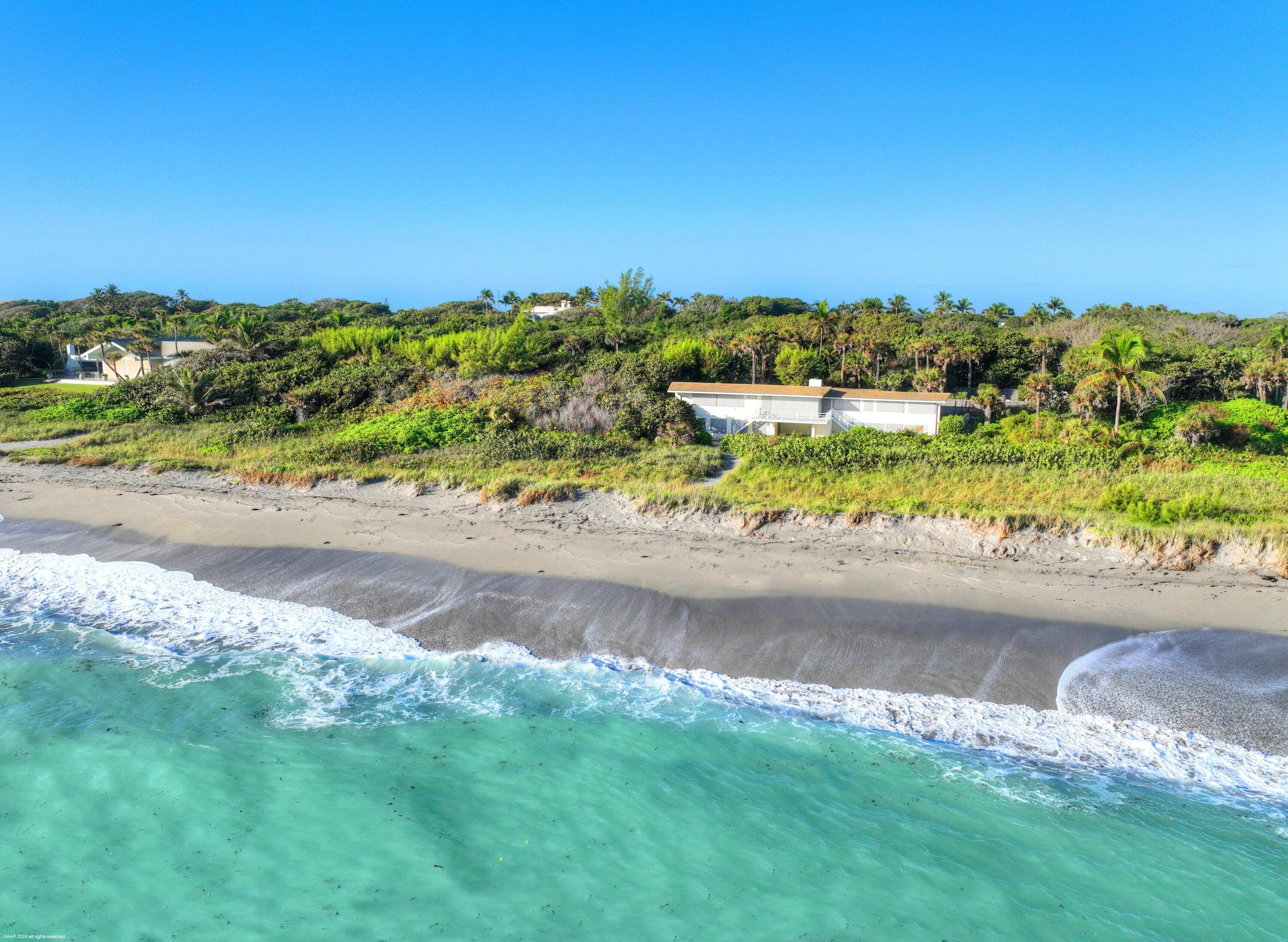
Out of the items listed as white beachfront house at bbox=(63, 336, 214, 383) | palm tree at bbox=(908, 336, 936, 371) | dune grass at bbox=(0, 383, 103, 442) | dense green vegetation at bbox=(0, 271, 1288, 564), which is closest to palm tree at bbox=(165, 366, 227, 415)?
dense green vegetation at bbox=(0, 271, 1288, 564)

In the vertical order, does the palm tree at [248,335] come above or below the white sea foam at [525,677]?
above

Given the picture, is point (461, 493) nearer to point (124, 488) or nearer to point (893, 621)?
point (124, 488)

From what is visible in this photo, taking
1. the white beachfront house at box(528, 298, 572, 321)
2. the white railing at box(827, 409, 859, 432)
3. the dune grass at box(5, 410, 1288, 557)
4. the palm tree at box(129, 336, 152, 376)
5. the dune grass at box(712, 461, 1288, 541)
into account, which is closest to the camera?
the dune grass at box(712, 461, 1288, 541)

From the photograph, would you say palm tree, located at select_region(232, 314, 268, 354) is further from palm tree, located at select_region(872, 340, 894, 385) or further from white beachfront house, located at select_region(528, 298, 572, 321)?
palm tree, located at select_region(872, 340, 894, 385)

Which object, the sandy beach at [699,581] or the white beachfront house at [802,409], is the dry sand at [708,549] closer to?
the sandy beach at [699,581]

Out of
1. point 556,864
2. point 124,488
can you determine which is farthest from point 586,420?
point 556,864

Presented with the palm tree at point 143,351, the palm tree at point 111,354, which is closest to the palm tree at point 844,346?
the palm tree at point 143,351

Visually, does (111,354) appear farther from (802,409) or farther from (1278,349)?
(1278,349)
